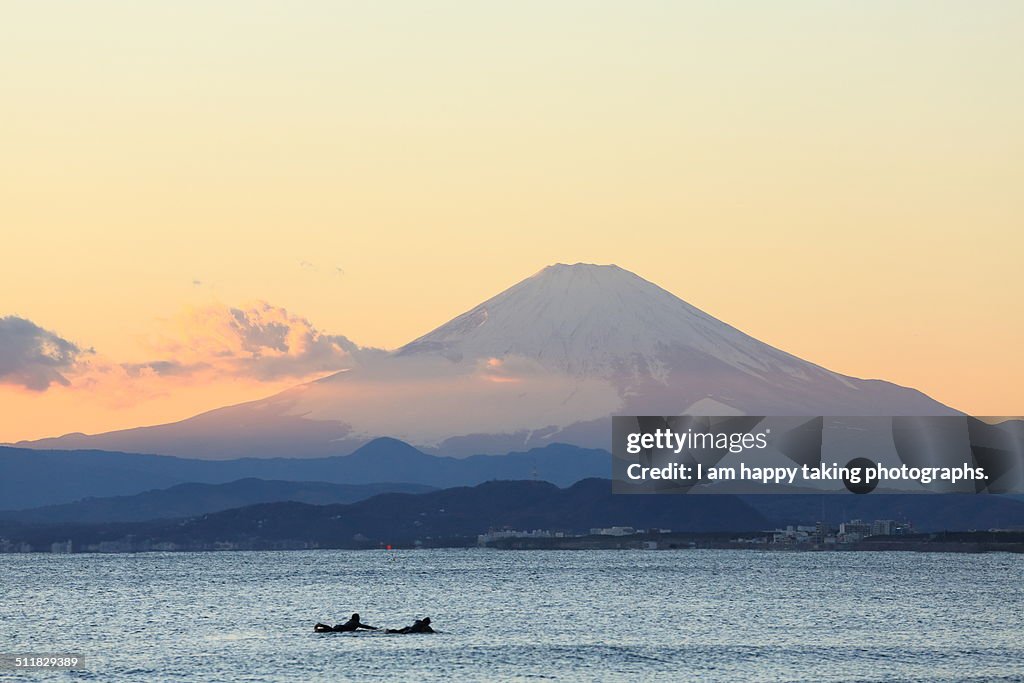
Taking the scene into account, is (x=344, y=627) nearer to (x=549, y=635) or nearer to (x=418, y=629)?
(x=418, y=629)

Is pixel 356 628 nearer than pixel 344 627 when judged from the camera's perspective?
No

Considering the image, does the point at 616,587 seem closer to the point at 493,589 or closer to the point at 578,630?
the point at 493,589

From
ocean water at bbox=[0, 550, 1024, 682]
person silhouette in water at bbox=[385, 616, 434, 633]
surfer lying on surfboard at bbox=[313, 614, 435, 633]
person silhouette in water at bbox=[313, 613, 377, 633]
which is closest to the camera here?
ocean water at bbox=[0, 550, 1024, 682]

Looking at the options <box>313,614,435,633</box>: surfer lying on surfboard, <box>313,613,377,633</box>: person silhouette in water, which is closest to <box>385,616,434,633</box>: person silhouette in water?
<box>313,614,435,633</box>: surfer lying on surfboard

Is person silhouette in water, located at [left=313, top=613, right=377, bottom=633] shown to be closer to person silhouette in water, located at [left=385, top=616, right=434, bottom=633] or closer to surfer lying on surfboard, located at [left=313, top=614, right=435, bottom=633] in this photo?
surfer lying on surfboard, located at [left=313, top=614, right=435, bottom=633]

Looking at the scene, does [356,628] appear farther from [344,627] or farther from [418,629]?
[418,629]

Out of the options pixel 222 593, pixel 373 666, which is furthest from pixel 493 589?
pixel 373 666

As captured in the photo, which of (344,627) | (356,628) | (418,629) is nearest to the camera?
(418,629)

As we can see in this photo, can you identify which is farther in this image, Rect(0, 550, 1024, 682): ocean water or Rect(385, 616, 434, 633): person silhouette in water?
Rect(385, 616, 434, 633): person silhouette in water

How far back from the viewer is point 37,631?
13362 centimetres

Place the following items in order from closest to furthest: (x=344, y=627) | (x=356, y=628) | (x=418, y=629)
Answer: (x=418, y=629) < (x=344, y=627) < (x=356, y=628)

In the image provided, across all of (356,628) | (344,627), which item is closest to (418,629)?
(356,628)

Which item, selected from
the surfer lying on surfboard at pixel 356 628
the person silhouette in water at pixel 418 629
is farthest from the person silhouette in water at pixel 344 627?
the person silhouette in water at pixel 418 629

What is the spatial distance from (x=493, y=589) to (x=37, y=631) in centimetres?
6971
